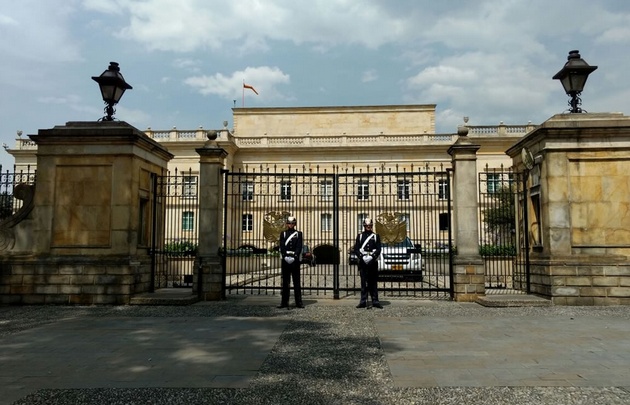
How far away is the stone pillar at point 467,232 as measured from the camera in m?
Answer: 10.5

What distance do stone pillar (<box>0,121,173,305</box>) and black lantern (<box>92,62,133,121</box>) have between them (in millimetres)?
752

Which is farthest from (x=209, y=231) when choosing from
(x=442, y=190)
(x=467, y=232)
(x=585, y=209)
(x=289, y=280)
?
(x=585, y=209)

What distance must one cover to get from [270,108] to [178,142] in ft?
35.0

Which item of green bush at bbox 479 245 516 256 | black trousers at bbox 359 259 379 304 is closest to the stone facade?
black trousers at bbox 359 259 379 304

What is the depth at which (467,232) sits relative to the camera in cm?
1058

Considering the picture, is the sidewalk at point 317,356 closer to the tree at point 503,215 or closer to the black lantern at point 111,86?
the tree at point 503,215

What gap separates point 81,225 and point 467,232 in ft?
29.2

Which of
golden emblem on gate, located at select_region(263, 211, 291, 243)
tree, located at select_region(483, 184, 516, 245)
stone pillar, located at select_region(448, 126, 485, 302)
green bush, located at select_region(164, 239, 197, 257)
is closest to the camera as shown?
stone pillar, located at select_region(448, 126, 485, 302)

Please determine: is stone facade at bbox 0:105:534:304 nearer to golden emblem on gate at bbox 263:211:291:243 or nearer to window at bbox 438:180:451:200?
window at bbox 438:180:451:200

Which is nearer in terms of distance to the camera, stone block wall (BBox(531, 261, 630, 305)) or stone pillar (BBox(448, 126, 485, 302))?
stone block wall (BBox(531, 261, 630, 305))

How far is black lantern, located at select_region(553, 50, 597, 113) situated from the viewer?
10.5 m

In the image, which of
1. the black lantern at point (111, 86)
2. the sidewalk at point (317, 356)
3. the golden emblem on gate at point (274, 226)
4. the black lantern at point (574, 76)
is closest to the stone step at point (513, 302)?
the sidewalk at point (317, 356)

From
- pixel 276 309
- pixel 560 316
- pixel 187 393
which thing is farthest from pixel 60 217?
pixel 560 316

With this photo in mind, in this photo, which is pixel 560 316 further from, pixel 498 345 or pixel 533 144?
pixel 533 144
